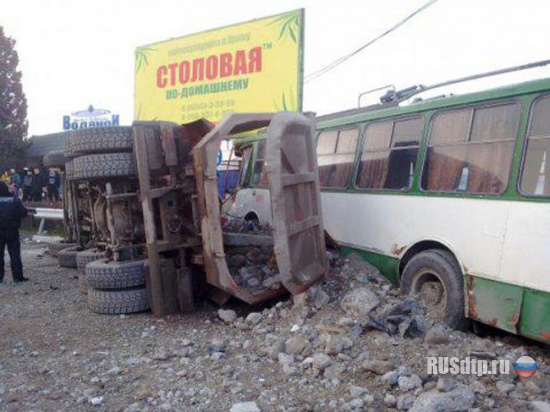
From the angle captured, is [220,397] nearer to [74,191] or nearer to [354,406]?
[354,406]

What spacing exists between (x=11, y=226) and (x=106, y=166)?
124 inches

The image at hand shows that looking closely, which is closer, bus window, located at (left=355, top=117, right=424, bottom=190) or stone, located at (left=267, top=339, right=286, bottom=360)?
stone, located at (left=267, top=339, right=286, bottom=360)

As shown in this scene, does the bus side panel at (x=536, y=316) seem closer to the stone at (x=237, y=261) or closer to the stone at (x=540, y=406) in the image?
the stone at (x=540, y=406)

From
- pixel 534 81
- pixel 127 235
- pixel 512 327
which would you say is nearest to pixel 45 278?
pixel 127 235

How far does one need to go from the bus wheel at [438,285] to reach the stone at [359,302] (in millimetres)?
558

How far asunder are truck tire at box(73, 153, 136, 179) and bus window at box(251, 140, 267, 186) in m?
3.23

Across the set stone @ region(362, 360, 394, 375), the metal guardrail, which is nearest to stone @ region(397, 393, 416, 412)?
stone @ region(362, 360, 394, 375)

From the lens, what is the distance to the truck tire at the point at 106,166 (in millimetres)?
5379

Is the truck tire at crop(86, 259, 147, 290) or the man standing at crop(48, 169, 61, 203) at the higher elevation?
the truck tire at crop(86, 259, 147, 290)

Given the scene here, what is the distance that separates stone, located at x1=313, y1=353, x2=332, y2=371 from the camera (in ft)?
12.3

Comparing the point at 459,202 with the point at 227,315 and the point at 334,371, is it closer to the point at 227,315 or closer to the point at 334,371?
the point at 334,371

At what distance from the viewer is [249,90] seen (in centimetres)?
1116

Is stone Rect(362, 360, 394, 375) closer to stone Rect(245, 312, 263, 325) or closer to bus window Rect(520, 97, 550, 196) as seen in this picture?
stone Rect(245, 312, 263, 325)

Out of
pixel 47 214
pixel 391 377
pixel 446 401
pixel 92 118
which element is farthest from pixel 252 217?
pixel 92 118
